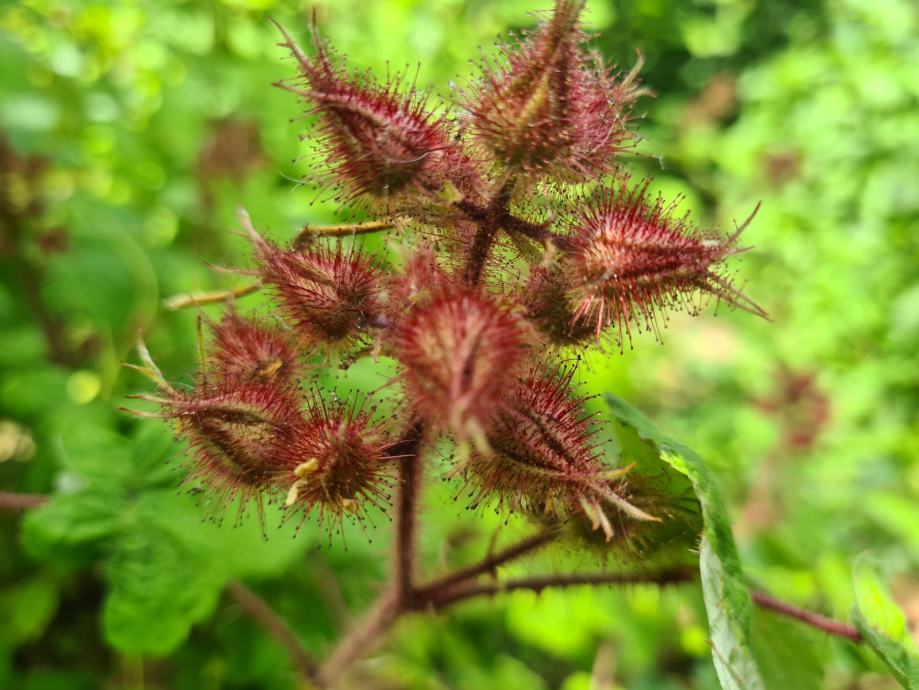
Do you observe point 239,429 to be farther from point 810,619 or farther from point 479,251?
point 810,619

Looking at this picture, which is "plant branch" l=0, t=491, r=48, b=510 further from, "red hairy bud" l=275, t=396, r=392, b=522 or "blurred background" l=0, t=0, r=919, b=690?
"red hairy bud" l=275, t=396, r=392, b=522

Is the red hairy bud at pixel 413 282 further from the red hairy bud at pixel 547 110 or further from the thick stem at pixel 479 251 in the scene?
the red hairy bud at pixel 547 110

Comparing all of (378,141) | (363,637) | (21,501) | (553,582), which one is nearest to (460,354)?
(378,141)

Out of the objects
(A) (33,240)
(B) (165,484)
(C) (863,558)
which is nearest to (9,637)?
(B) (165,484)

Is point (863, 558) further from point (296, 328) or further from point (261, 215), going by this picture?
point (261, 215)

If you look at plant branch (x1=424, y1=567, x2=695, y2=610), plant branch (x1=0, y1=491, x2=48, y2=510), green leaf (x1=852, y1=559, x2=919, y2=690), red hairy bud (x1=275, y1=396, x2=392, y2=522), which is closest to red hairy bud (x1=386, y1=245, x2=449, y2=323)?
red hairy bud (x1=275, y1=396, x2=392, y2=522)

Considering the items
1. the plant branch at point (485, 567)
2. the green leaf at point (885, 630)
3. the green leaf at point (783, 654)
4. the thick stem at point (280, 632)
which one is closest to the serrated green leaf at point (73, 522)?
the thick stem at point (280, 632)
